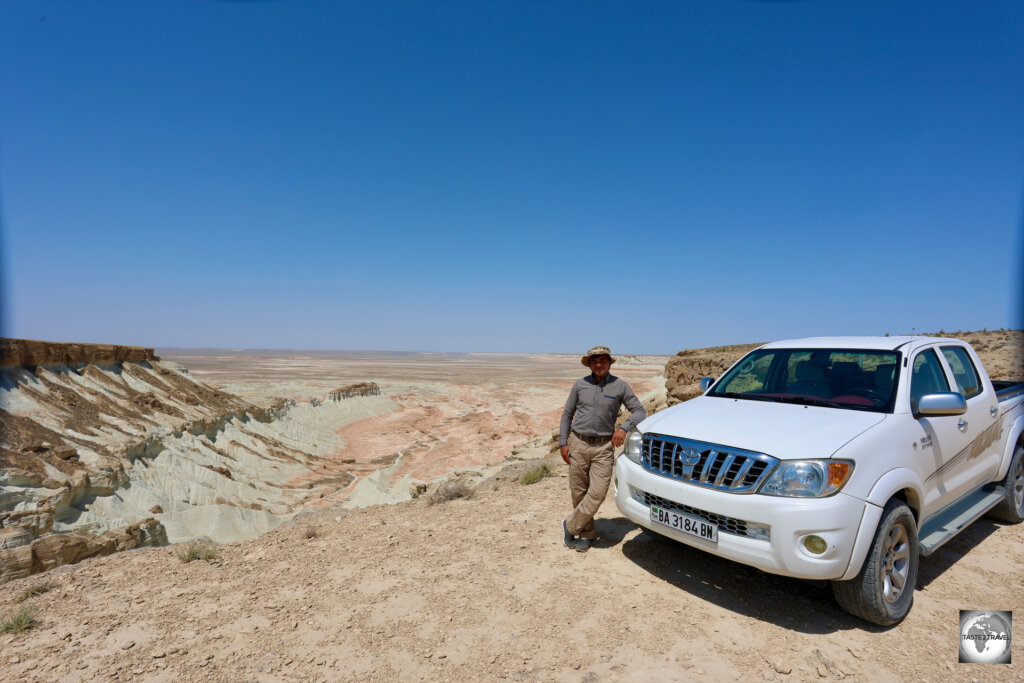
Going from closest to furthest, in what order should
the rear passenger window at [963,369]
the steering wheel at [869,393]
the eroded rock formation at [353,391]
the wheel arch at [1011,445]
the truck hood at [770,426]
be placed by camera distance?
the truck hood at [770,426], the steering wheel at [869,393], the rear passenger window at [963,369], the wheel arch at [1011,445], the eroded rock formation at [353,391]

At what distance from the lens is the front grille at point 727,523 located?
333 cm

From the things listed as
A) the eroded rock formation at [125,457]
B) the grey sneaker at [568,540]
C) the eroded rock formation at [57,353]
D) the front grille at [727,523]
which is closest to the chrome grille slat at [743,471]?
the front grille at [727,523]

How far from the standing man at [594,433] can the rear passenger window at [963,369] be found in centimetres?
333

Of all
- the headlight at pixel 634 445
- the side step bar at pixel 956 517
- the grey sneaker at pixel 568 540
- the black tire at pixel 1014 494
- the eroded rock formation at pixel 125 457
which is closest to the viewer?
the side step bar at pixel 956 517

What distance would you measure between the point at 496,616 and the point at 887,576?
118 inches

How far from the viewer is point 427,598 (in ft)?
14.1

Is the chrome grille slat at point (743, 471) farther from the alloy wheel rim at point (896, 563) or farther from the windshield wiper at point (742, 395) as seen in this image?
the windshield wiper at point (742, 395)

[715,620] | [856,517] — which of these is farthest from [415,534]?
[856,517]

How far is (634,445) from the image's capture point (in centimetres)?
438

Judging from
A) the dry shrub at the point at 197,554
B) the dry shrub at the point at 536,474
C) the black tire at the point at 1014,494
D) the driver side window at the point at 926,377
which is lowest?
the dry shrub at the point at 197,554

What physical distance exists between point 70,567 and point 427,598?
5.22 metres

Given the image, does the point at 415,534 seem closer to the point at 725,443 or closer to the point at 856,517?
the point at 725,443

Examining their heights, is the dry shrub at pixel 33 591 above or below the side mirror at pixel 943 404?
below
